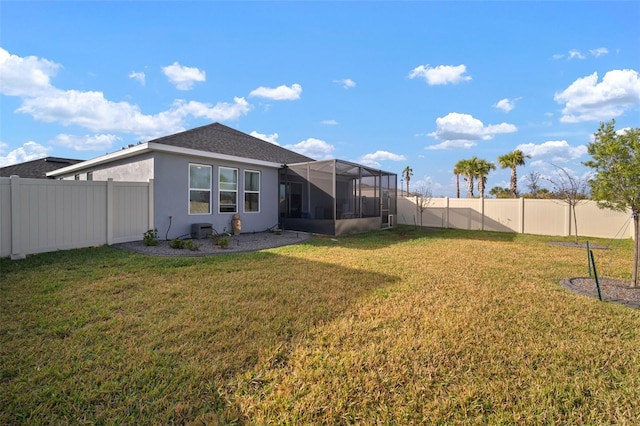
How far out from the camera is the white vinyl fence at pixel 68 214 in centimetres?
608

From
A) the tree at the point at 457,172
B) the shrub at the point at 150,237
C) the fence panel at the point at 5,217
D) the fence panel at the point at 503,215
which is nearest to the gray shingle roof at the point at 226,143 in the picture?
the shrub at the point at 150,237

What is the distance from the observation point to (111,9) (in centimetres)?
683

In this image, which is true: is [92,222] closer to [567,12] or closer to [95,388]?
[95,388]

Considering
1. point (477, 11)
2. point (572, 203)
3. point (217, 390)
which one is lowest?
point (217, 390)

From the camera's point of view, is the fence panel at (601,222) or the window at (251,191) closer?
the window at (251,191)

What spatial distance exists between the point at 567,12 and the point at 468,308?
8355 mm

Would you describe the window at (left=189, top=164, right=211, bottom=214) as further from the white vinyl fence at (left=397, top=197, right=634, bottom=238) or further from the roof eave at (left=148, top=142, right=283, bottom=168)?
the white vinyl fence at (left=397, top=197, right=634, bottom=238)

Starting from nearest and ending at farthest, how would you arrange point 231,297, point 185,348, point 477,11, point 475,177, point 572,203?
1. point 185,348
2. point 231,297
3. point 477,11
4. point 572,203
5. point 475,177

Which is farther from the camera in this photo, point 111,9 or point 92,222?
point 92,222

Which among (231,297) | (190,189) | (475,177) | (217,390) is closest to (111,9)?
(190,189)

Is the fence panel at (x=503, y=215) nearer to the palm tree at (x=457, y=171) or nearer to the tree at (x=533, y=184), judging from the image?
the tree at (x=533, y=184)

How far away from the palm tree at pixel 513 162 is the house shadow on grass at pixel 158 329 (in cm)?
2028

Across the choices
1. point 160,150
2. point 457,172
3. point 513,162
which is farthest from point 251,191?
point 457,172

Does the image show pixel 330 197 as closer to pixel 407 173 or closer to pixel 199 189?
pixel 199 189
